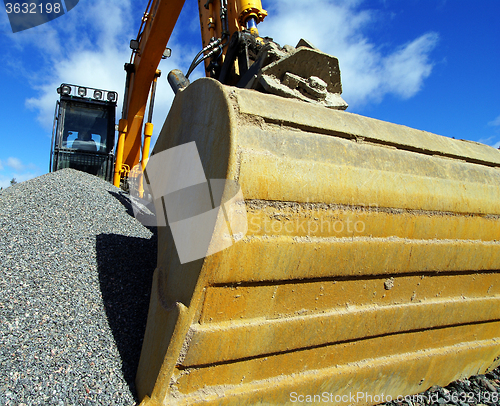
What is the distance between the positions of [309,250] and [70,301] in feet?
3.98

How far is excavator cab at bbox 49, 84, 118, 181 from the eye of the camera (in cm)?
600

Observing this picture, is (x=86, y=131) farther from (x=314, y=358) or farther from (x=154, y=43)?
(x=314, y=358)

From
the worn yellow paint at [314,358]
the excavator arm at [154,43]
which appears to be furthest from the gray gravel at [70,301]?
the excavator arm at [154,43]

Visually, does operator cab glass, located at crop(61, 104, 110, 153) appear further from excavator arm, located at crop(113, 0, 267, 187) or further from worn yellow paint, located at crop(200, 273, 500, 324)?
worn yellow paint, located at crop(200, 273, 500, 324)

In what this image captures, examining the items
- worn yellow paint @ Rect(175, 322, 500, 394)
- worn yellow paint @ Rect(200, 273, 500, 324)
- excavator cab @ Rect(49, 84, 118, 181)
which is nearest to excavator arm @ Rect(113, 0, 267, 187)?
excavator cab @ Rect(49, 84, 118, 181)

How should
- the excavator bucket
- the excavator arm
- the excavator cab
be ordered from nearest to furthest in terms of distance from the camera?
the excavator bucket → the excavator arm → the excavator cab

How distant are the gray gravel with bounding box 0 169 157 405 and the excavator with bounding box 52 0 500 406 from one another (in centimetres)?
20

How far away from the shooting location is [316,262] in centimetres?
130

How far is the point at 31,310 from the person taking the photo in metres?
1.58

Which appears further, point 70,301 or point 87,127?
point 87,127

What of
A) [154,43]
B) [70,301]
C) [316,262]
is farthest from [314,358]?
[154,43]

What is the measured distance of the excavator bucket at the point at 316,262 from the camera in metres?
1.19

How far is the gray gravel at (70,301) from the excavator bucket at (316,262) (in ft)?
0.65

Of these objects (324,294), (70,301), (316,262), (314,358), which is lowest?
(314,358)
